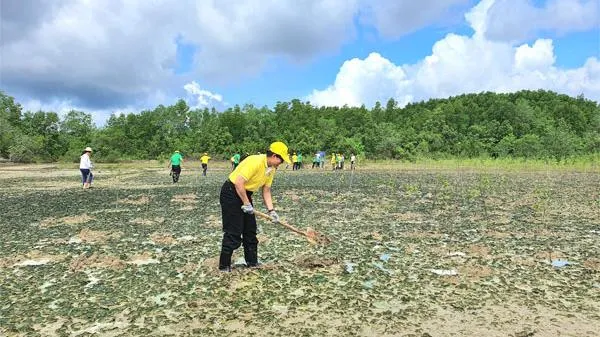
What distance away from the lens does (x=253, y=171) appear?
26.2 feet

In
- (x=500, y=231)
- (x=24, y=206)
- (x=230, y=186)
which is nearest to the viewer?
(x=230, y=186)

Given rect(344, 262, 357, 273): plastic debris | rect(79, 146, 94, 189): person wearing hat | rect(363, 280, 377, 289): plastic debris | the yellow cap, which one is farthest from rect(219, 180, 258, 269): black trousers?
rect(79, 146, 94, 189): person wearing hat

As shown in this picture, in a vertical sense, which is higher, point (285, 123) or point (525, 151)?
point (285, 123)

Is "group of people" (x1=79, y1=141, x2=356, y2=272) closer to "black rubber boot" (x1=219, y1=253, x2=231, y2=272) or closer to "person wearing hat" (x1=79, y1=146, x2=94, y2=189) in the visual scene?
"black rubber boot" (x1=219, y1=253, x2=231, y2=272)

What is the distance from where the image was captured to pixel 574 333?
231 inches

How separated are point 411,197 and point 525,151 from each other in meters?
68.8

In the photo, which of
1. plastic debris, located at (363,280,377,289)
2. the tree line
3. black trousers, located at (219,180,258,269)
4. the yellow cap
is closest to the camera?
plastic debris, located at (363,280,377,289)

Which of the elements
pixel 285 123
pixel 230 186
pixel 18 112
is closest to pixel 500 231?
pixel 230 186

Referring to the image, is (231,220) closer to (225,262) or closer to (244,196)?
(244,196)

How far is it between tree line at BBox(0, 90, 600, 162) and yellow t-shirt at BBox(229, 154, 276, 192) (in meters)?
72.0

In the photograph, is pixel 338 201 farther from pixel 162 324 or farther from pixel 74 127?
pixel 74 127

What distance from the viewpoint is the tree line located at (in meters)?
81.5

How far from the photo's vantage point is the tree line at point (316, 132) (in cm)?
8150

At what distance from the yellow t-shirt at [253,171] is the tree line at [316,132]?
236 feet
